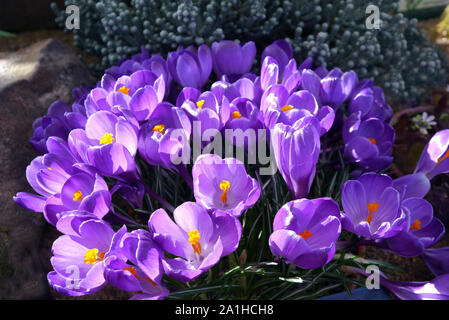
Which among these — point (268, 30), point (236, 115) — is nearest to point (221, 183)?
point (236, 115)

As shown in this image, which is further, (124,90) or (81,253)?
(124,90)

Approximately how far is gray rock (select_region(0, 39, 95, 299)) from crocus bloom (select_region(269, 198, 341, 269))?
0.75m

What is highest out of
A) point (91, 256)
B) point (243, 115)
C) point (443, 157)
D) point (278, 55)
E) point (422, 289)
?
point (278, 55)

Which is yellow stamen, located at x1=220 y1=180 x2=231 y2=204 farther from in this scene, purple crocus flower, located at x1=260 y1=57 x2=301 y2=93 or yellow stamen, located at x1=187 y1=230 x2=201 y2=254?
purple crocus flower, located at x1=260 y1=57 x2=301 y2=93

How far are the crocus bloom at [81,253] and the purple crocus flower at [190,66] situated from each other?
531 mm

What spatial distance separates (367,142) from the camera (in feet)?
3.56

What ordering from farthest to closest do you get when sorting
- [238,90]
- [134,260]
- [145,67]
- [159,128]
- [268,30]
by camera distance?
1. [268,30]
2. [145,67]
3. [238,90]
4. [159,128]
5. [134,260]

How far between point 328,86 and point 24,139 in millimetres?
926

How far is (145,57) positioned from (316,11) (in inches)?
27.1

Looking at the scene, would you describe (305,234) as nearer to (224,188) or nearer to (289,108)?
(224,188)

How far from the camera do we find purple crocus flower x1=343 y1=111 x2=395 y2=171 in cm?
110

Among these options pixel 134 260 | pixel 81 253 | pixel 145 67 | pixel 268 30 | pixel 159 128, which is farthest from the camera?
pixel 268 30

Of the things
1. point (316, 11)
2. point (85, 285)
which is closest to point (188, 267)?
point (85, 285)

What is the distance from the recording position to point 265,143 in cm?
108
